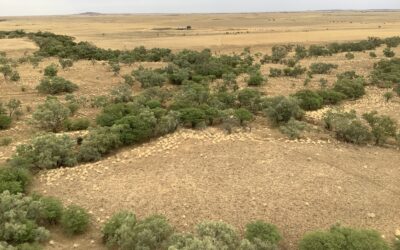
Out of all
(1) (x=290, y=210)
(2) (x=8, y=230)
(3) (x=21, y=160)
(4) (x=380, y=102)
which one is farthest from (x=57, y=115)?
(4) (x=380, y=102)

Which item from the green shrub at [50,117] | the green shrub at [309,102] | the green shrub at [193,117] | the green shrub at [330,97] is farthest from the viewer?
the green shrub at [330,97]

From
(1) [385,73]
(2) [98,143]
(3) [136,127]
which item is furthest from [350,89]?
(2) [98,143]

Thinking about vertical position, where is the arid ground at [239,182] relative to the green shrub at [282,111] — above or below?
below

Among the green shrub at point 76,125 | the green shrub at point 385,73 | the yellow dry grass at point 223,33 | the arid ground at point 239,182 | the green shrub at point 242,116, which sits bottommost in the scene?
the arid ground at point 239,182

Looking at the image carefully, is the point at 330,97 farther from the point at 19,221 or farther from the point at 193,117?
the point at 19,221

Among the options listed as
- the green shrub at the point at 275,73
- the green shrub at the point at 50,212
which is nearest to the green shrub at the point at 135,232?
the green shrub at the point at 50,212

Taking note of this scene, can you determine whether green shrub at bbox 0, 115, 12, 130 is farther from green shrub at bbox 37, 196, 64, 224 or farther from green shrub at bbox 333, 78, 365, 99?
green shrub at bbox 333, 78, 365, 99

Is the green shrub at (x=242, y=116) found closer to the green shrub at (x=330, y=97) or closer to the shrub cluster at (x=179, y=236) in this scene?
the green shrub at (x=330, y=97)
